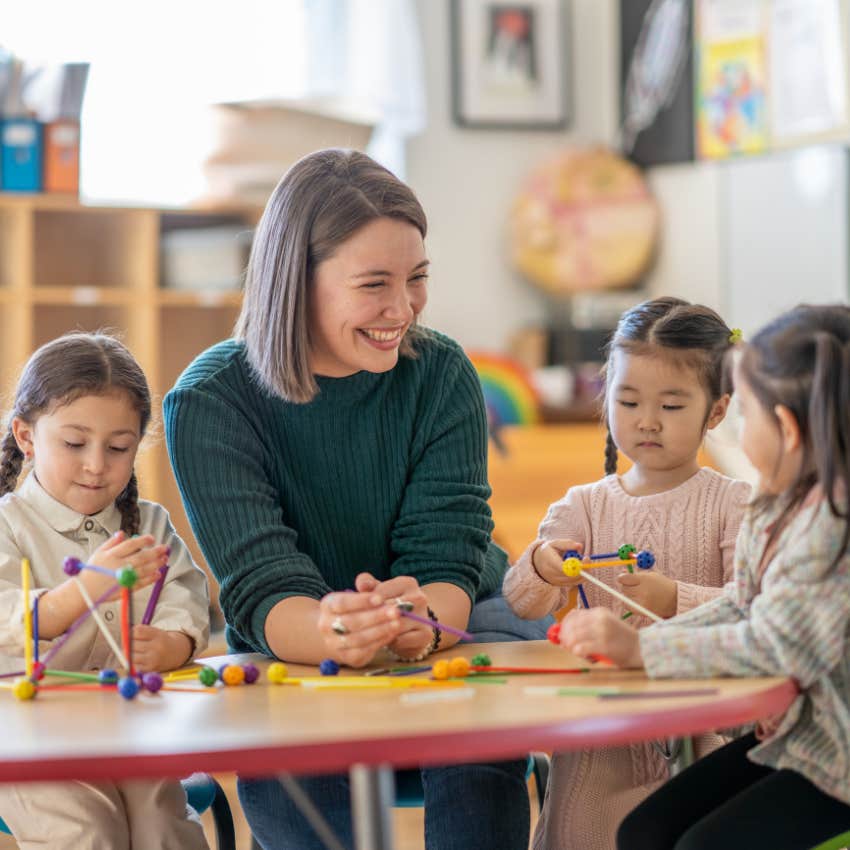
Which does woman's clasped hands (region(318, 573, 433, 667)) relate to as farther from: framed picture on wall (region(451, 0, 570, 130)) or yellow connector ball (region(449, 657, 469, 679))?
framed picture on wall (region(451, 0, 570, 130))

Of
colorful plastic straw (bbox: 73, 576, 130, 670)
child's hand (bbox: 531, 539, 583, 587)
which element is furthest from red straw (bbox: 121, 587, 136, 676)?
child's hand (bbox: 531, 539, 583, 587)

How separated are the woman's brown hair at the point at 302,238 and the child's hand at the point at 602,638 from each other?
0.47 m

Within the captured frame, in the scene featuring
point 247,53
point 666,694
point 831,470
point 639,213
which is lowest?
point 666,694

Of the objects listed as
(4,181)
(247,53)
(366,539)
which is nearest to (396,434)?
(366,539)

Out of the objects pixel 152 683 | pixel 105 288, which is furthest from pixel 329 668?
pixel 105 288

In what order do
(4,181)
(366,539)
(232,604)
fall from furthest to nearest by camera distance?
(4,181) < (366,539) < (232,604)

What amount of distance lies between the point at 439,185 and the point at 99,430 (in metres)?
3.41

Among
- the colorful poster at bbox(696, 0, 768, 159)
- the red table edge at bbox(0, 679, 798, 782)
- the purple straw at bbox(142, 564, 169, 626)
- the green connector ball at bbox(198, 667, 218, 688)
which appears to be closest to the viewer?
the red table edge at bbox(0, 679, 798, 782)

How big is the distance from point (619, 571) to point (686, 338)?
0.28 m

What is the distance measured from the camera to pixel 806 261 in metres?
4.35

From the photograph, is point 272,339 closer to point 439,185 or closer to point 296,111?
point 296,111

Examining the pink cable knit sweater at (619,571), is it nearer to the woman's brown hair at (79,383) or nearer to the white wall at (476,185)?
the woman's brown hair at (79,383)

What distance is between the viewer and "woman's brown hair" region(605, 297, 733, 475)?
1597mm

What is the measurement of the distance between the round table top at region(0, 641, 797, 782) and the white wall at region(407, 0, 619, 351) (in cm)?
363
